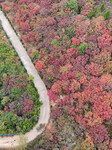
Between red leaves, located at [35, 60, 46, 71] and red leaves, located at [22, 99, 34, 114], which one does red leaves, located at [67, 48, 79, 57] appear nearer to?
red leaves, located at [35, 60, 46, 71]

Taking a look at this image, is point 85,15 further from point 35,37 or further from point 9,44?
point 9,44

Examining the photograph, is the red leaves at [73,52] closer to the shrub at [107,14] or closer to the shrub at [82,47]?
the shrub at [82,47]

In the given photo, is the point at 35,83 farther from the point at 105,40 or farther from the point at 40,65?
the point at 105,40

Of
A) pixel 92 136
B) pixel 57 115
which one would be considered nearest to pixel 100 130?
pixel 92 136

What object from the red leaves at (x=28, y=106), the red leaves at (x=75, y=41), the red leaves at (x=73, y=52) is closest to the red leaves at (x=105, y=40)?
the red leaves at (x=75, y=41)

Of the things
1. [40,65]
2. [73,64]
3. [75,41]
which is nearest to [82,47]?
[75,41]

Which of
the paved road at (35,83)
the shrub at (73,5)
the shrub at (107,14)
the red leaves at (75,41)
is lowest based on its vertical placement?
the paved road at (35,83)
